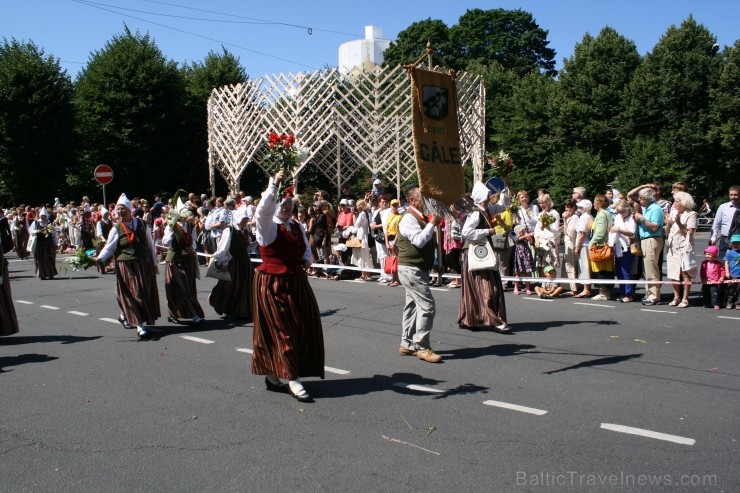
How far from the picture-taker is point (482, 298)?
9.24 meters

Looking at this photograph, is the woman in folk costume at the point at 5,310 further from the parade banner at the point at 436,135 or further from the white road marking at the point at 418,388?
the parade banner at the point at 436,135

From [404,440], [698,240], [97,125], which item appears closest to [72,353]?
[404,440]

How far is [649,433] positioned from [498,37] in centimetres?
5151

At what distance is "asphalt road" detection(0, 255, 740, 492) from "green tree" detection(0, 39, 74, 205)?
90.0ft

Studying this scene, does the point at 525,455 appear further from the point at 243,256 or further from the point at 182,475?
the point at 243,256

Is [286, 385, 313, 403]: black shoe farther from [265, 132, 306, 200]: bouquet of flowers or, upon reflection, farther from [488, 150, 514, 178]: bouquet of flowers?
[488, 150, 514, 178]: bouquet of flowers

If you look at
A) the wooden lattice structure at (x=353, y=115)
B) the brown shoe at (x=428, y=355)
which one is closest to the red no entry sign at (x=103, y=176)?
the wooden lattice structure at (x=353, y=115)

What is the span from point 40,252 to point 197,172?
71.6ft

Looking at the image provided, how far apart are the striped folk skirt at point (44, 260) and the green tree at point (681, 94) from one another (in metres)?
A: 27.0

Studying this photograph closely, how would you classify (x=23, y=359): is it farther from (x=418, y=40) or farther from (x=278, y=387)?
(x=418, y=40)

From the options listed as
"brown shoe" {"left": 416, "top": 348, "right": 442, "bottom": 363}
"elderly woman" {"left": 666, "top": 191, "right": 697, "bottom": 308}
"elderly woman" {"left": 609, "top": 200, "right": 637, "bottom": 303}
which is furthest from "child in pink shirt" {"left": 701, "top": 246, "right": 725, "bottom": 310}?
"brown shoe" {"left": 416, "top": 348, "right": 442, "bottom": 363}

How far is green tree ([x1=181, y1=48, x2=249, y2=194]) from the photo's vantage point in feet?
123

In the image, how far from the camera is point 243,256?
10523mm

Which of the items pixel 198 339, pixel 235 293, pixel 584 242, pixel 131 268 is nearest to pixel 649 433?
pixel 198 339
